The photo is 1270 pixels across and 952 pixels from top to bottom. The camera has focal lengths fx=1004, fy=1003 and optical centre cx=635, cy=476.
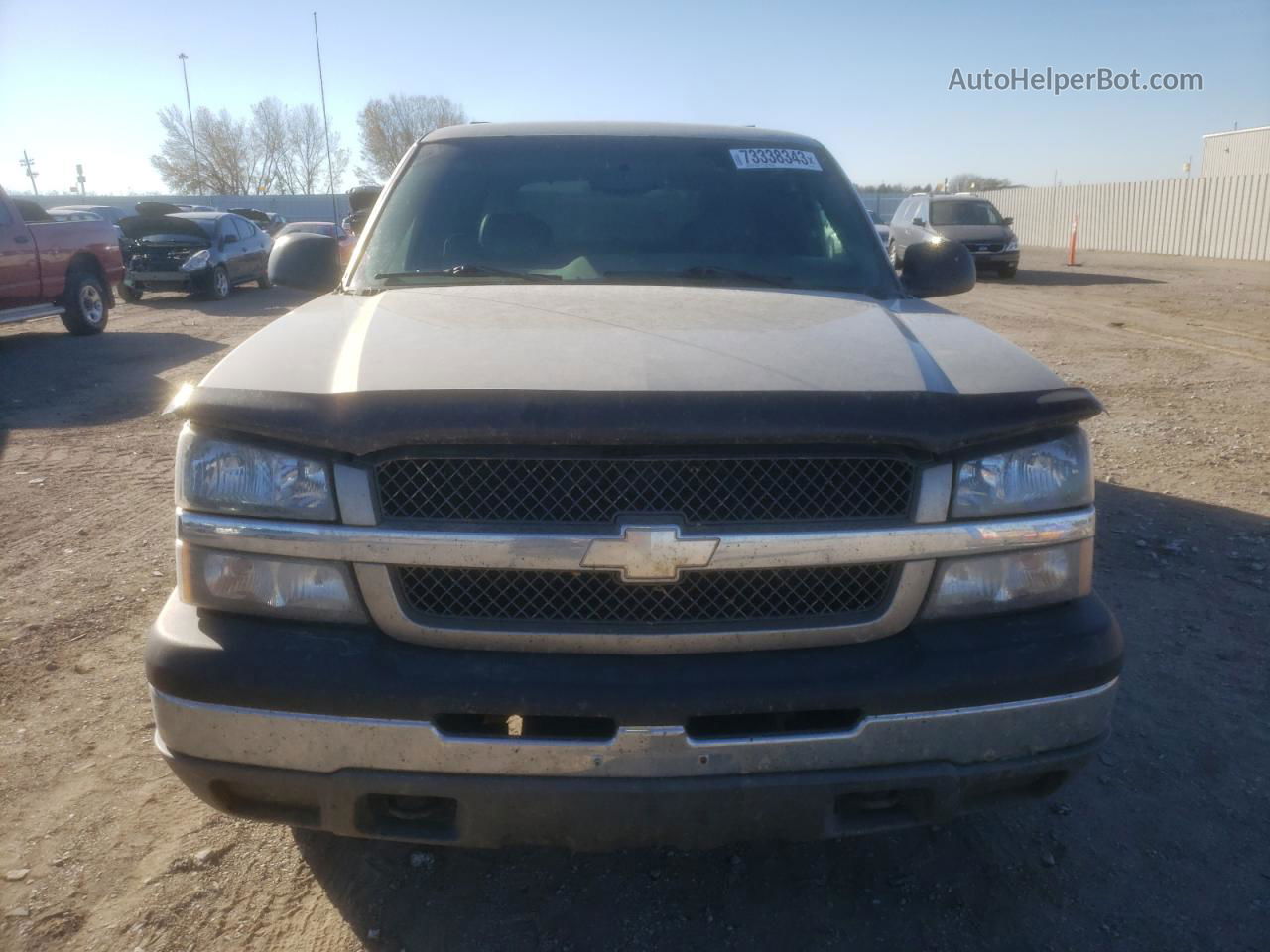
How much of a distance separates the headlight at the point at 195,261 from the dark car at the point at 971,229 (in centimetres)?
1296

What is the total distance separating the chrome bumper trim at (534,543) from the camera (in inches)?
74.0

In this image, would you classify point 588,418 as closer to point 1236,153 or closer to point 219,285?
point 219,285

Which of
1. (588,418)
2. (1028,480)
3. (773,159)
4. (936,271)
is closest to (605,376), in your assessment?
(588,418)

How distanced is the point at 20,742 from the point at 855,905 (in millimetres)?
2493

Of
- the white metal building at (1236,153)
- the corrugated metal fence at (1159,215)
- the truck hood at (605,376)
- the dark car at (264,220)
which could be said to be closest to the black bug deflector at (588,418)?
the truck hood at (605,376)

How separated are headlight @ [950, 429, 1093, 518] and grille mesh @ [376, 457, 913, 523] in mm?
374

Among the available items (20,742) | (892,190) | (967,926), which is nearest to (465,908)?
(967,926)

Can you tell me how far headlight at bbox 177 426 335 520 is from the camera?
1.92 meters

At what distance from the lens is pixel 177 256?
17.3 meters

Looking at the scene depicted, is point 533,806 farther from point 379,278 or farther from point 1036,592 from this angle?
point 379,278

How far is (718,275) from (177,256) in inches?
655

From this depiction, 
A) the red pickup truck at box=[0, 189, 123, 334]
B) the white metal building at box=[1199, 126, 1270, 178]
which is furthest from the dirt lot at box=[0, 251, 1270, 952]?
the white metal building at box=[1199, 126, 1270, 178]

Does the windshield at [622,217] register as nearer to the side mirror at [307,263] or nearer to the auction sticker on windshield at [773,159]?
the auction sticker on windshield at [773,159]

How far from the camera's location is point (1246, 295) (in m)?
16.7
